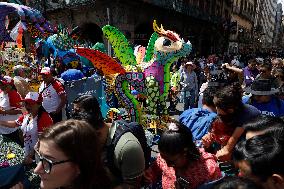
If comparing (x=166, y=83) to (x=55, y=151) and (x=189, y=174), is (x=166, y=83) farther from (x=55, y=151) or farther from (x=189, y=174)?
(x=55, y=151)

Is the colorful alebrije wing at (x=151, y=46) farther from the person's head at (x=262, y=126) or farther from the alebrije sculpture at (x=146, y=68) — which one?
the person's head at (x=262, y=126)

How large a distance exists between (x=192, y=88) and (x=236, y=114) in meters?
5.92

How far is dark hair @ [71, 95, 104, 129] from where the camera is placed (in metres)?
2.51

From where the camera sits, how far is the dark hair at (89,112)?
2514 millimetres

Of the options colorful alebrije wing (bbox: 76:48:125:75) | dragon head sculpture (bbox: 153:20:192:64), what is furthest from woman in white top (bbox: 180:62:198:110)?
colorful alebrije wing (bbox: 76:48:125:75)

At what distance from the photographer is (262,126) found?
2.19m

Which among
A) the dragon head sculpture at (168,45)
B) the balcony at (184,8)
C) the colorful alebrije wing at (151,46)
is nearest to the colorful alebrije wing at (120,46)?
the colorful alebrije wing at (151,46)

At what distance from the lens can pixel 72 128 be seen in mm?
1767

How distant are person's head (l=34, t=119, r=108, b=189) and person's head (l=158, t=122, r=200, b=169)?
0.58 metres

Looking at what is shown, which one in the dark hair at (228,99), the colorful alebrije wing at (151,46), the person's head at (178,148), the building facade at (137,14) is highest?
the building facade at (137,14)

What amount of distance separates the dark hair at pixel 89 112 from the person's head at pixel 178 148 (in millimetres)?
532

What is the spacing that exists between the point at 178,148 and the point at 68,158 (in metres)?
0.79

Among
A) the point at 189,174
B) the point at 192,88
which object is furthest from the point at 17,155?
the point at 192,88

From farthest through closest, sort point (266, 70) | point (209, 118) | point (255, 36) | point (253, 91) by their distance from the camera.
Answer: point (255, 36)
point (266, 70)
point (253, 91)
point (209, 118)
